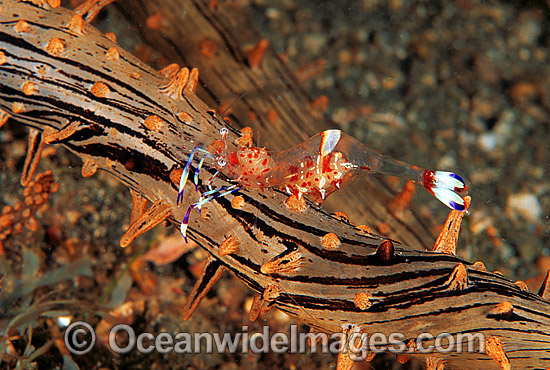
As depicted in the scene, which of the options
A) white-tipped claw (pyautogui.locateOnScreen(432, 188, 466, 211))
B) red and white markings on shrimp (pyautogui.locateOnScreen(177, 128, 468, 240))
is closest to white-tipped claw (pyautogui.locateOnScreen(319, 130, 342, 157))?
red and white markings on shrimp (pyautogui.locateOnScreen(177, 128, 468, 240))

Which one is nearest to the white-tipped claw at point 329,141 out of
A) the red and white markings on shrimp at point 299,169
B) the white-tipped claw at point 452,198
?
the red and white markings on shrimp at point 299,169

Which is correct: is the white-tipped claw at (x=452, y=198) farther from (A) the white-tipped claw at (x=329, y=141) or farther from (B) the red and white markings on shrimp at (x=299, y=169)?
(A) the white-tipped claw at (x=329, y=141)

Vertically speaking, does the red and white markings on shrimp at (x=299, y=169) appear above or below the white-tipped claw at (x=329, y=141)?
below

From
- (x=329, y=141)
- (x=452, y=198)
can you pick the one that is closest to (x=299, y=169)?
(x=329, y=141)

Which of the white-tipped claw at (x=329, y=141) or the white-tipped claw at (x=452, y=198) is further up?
the white-tipped claw at (x=329, y=141)

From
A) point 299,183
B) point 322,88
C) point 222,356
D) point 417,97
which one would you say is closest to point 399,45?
point 417,97

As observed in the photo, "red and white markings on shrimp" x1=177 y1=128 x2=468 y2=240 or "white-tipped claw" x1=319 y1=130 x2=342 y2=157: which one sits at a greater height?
"white-tipped claw" x1=319 y1=130 x2=342 y2=157

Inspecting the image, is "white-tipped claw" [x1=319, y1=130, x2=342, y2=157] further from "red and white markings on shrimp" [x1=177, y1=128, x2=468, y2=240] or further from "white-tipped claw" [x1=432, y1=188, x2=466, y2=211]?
"white-tipped claw" [x1=432, y1=188, x2=466, y2=211]

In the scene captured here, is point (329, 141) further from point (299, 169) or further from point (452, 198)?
point (452, 198)

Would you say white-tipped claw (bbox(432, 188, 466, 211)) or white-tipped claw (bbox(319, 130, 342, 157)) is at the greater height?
white-tipped claw (bbox(319, 130, 342, 157))
